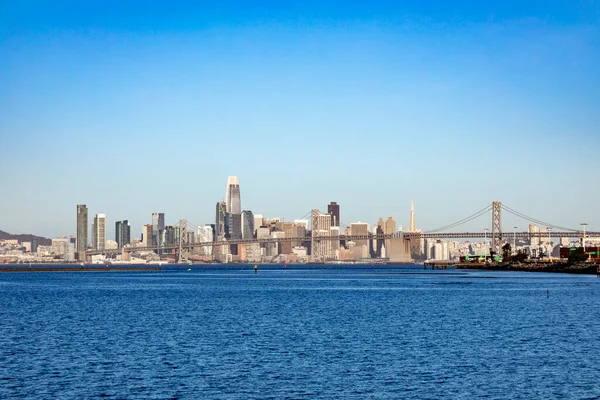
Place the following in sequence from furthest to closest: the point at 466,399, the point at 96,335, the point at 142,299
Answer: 1. the point at 142,299
2. the point at 96,335
3. the point at 466,399

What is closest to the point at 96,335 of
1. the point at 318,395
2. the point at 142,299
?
the point at 318,395

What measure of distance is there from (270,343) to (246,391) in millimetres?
12644

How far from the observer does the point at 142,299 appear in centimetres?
7994

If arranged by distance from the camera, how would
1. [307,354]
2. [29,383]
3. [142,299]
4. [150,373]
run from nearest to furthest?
[29,383], [150,373], [307,354], [142,299]

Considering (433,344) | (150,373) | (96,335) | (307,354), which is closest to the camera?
(150,373)

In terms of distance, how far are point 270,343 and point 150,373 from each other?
33.0ft

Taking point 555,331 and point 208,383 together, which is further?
point 555,331

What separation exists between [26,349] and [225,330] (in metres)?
12.2

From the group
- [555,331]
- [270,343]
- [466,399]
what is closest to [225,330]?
[270,343]

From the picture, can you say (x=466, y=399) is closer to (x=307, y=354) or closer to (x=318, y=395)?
(x=318, y=395)

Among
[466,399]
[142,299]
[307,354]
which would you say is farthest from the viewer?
[142,299]

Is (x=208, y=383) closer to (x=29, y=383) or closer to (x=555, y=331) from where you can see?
(x=29, y=383)

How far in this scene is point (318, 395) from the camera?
1050 inches

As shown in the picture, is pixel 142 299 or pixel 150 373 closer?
pixel 150 373
